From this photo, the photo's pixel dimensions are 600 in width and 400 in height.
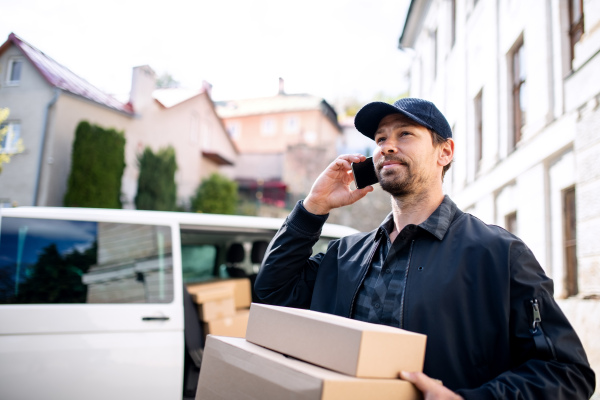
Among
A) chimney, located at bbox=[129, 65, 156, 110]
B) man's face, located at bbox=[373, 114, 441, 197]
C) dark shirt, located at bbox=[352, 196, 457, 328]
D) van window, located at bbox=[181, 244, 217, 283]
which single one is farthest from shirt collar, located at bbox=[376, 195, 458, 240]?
chimney, located at bbox=[129, 65, 156, 110]

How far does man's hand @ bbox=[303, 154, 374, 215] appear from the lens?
2.17 meters

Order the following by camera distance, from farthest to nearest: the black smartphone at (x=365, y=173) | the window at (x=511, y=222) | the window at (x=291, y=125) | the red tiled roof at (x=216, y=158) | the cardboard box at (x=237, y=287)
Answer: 1. the window at (x=291, y=125)
2. the red tiled roof at (x=216, y=158)
3. the window at (x=511, y=222)
4. the cardboard box at (x=237, y=287)
5. the black smartphone at (x=365, y=173)

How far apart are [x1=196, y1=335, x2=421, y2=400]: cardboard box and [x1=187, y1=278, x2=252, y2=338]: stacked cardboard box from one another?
2612 mm

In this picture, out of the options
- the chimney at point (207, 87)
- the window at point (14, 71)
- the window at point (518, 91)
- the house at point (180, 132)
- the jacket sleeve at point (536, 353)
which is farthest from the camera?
the chimney at point (207, 87)

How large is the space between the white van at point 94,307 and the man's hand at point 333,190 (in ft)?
6.81

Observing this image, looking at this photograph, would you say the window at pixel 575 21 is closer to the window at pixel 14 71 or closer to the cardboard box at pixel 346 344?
the cardboard box at pixel 346 344

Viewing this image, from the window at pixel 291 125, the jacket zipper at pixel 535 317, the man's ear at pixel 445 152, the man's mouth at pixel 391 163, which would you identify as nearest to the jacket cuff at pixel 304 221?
the man's mouth at pixel 391 163

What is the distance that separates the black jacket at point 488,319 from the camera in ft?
5.11

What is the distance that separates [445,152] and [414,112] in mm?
253

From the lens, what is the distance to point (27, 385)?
3262mm

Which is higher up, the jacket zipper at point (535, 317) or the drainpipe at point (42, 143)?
the drainpipe at point (42, 143)

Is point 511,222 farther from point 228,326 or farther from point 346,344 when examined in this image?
point 346,344

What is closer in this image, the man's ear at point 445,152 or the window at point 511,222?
the man's ear at point 445,152

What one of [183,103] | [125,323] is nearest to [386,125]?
[125,323]
